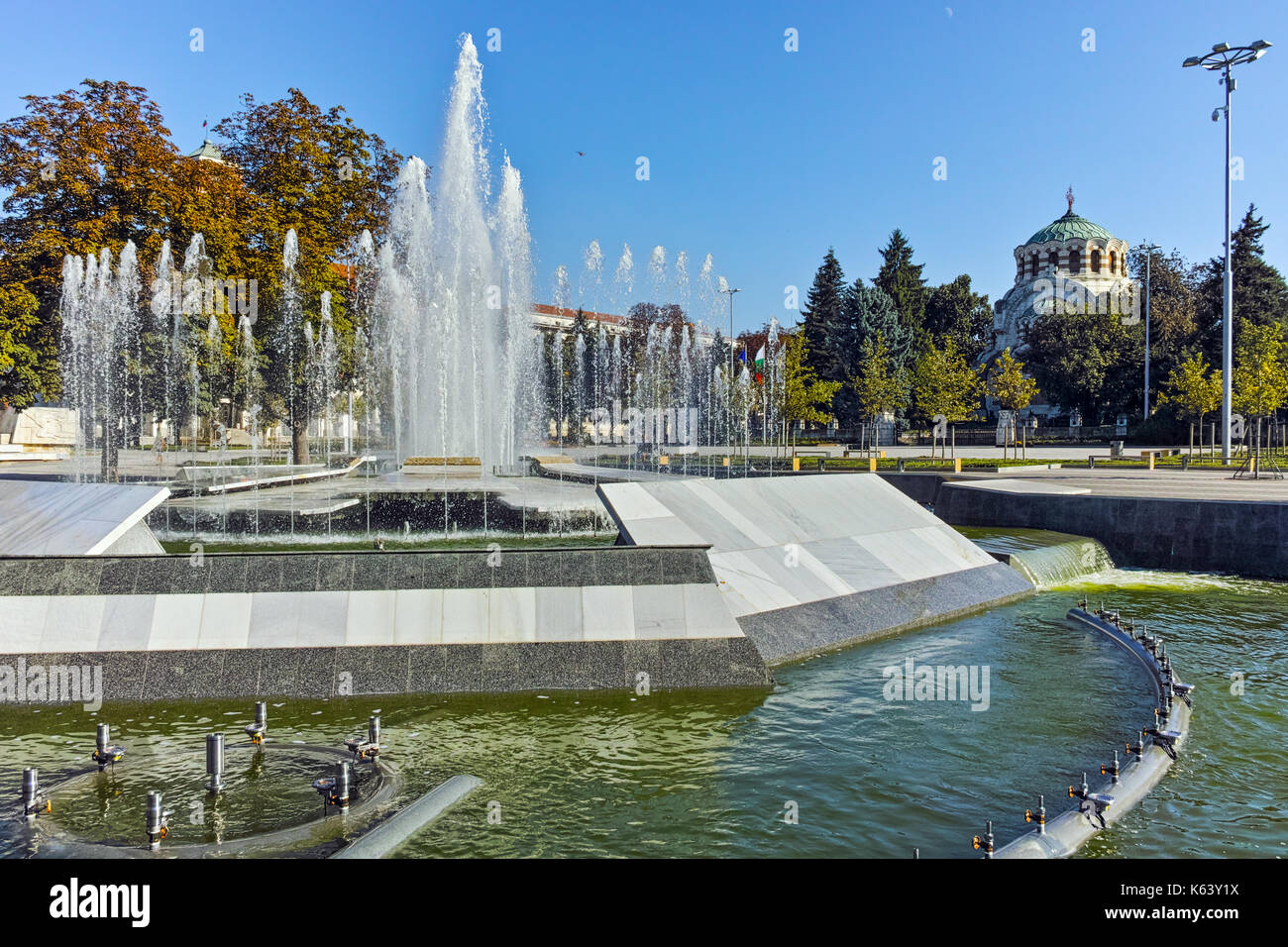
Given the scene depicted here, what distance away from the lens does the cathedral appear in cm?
7538

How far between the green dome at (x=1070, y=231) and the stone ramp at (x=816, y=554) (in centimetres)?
7306

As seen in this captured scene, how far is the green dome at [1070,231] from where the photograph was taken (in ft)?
259

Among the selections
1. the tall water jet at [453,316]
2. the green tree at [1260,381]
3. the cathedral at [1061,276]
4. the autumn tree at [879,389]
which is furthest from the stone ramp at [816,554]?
the cathedral at [1061,276]

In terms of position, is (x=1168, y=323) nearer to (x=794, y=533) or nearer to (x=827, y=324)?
(x=827, y=324)

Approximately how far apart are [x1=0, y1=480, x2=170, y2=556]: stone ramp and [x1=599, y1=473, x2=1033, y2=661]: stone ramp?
6089mm

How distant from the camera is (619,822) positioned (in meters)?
6.94

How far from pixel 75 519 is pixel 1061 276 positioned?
82215 mm

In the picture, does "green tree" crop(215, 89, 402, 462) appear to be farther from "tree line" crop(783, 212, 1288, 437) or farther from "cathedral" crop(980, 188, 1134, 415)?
"cathedral" crop(980, 188, 1134, 415)

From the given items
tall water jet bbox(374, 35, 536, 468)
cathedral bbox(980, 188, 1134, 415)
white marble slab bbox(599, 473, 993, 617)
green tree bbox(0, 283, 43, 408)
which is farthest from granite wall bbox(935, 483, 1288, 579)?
cathedral bbox(980, 188, 1134, 415)

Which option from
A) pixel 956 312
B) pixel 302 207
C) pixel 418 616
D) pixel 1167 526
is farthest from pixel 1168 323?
pixel 418 616

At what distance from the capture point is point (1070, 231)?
262 ft

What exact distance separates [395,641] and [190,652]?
2218 millimetres
